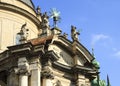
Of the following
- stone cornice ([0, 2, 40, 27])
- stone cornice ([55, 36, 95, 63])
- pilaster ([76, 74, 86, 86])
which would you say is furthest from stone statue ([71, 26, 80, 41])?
stone cornice ([0, 2, 40, 27])

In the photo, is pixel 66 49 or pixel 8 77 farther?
pixel 66 49

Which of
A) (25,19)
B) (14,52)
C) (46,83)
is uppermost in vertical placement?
(25,19)

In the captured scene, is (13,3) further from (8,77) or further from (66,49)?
(8,77)

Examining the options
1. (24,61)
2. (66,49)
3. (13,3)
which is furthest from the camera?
(13,3)

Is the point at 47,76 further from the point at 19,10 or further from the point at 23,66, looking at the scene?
the point at 19,10

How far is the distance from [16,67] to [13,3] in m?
8.40

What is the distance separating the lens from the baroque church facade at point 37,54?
81.1 feet

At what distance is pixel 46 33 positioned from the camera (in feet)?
90.1

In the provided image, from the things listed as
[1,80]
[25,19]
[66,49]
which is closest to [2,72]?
[1,80]

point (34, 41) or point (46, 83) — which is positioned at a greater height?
point (34, 41)

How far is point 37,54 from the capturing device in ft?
81.8

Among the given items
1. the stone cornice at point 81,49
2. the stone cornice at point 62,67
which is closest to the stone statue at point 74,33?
the stone cornice at point 81,49

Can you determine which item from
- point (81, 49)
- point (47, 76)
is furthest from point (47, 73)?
point (81, 49)

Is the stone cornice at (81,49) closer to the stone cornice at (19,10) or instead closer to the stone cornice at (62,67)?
the stone cornice at (62,67)
